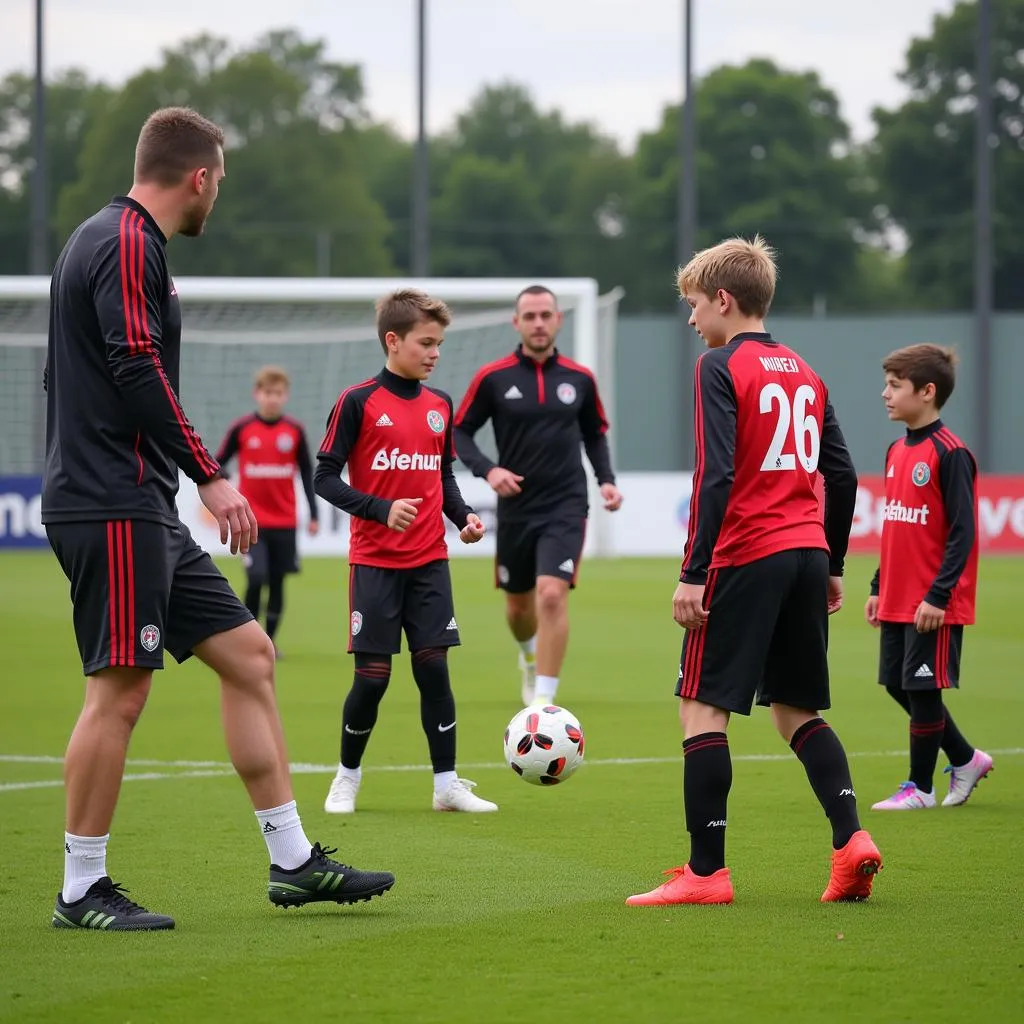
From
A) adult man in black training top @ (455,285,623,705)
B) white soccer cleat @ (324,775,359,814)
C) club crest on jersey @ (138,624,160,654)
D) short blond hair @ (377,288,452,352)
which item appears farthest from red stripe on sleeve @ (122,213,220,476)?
adult man in black training top @ (455,285,623,705)

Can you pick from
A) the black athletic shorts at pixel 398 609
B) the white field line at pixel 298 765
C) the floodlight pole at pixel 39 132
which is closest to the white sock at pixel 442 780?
the black athletic shorts at pixel 398 609

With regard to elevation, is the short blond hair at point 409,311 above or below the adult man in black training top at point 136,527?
above

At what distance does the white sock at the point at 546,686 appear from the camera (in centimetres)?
900

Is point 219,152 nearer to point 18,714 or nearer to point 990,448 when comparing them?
point 18,714

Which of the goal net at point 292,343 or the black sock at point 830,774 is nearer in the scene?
the black sock at point 830,774

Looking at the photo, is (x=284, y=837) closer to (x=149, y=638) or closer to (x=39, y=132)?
(x=149, y=638)

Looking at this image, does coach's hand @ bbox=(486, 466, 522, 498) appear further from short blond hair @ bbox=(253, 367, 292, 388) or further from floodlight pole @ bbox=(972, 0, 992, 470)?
floodlight pole @ bbox=(972, 0, 992, 470)

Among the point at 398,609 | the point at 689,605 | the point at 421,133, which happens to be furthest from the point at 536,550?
the point at 421,133

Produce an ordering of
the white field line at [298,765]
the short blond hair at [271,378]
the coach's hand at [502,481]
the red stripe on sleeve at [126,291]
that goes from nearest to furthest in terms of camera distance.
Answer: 1. the red stripe on sleeve at [126,291]
2. the white field line at [298,765]
3. the coach's hand at [502,481]
4. the short blond hair at [271,378]

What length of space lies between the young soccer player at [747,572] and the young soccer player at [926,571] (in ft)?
5.69

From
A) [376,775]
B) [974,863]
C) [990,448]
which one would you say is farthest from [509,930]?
[990,448]

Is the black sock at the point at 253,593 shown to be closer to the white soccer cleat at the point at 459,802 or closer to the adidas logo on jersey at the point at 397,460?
the adidas logo on jersey at the point at 397,460

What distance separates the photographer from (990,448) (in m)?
36.4

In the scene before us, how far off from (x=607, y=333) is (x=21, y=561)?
8558 mm
